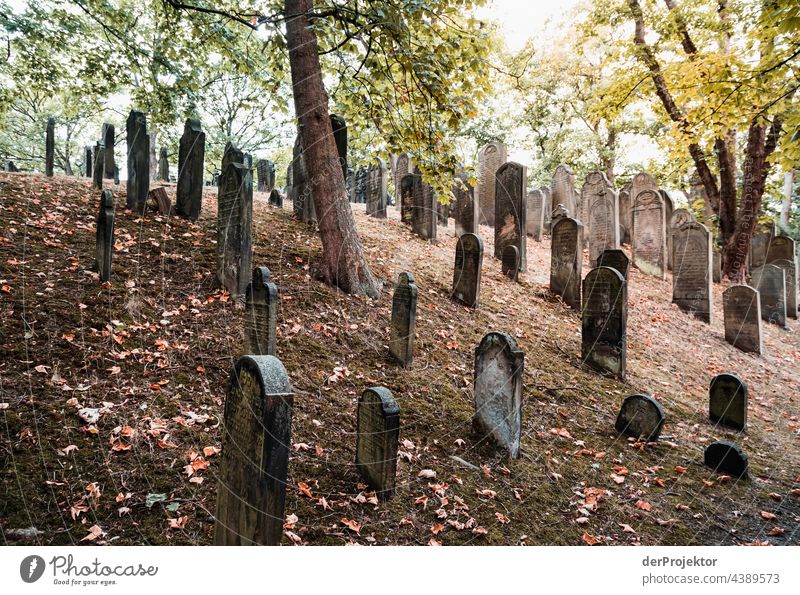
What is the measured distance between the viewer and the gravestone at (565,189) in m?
14.7

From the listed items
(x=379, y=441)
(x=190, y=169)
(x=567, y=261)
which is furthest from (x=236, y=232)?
(x=567, y=261)

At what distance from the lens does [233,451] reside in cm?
203

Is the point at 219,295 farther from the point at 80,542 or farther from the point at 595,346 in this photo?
the point at 595,346

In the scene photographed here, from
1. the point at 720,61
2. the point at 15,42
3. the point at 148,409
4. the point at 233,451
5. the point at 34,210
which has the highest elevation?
the point at 15,42

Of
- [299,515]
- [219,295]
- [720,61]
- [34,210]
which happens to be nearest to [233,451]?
[299,515]

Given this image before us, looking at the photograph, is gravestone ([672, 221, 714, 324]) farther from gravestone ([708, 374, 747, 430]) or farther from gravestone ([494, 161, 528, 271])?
gravestone ([708, 374, 747, 430])

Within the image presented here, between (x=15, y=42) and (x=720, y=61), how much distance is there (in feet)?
38.2

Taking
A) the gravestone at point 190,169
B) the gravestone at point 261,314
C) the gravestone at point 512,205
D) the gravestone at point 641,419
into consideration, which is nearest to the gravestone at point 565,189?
the gravestone at point 512,205

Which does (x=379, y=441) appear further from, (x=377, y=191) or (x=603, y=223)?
(x=603, y=223)

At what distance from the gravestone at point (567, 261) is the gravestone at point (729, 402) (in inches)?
112

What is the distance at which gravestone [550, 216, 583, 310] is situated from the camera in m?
7.70

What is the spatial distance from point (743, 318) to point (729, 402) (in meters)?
4.63

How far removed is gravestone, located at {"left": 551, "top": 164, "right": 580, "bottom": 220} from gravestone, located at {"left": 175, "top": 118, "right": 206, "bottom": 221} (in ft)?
39.0
